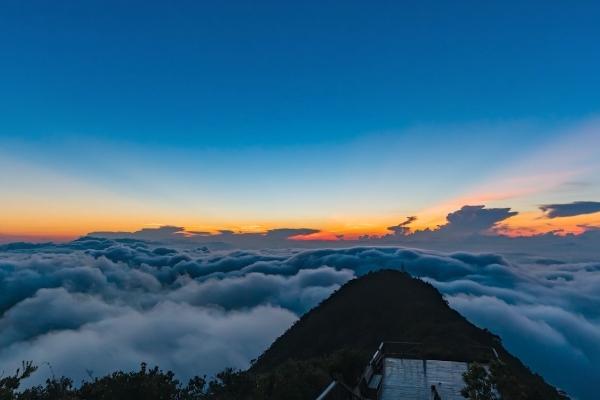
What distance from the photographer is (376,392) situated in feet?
57.5

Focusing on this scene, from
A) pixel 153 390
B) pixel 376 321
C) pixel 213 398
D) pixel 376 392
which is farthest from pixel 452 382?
pixel 376 321

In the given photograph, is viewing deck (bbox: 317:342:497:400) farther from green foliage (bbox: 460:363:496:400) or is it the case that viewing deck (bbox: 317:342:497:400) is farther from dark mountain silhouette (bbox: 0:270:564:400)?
green foliage (bbox: 460:363:496:400)

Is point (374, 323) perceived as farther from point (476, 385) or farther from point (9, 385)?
point (9, 385)

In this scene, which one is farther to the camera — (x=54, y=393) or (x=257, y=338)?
(x=257, y=338)

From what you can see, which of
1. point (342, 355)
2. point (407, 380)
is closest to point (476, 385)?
point (407, 380)

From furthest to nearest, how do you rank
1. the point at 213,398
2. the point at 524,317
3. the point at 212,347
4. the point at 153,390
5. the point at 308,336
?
→ the point at 212,347
the point at 524,317
the point at 308,336
the point at 213,398
the point at 153,390

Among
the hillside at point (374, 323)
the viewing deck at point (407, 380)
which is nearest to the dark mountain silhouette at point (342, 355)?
the hillside at point (374, 323)

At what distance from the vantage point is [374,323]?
64750mm

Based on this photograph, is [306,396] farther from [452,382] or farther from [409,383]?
[452,382]

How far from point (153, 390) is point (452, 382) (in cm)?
1498

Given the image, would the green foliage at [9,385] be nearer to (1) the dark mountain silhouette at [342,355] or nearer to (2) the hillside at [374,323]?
(1) the dark mountain silhouette at [342,355]

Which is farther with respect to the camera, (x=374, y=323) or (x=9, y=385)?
(x=374, y=323)

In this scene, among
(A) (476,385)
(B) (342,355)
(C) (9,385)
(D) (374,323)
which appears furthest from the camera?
(D) (374,323)

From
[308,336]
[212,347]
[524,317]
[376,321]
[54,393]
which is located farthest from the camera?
[212,347]
